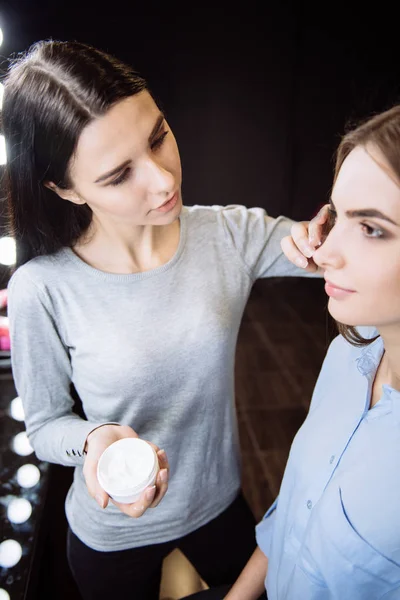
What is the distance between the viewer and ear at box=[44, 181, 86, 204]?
1076mm

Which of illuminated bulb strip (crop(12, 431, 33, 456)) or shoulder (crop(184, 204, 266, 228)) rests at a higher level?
shoulder (crop(184, 204, 266, 228))

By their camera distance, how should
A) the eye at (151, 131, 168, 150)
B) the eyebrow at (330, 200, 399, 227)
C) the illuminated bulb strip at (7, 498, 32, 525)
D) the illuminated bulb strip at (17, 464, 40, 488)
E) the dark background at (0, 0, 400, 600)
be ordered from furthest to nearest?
the dark background at (0, 0, 400, 600)
the illuminated bulb strip at (17, 464, 40, 488)
the illuminated bulb strip at (7, 498, 32, 525)
the eye at (151, 131, 168, 150)
the eyebrow at (330, 200, 399, 227)

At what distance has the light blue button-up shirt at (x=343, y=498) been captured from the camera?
77cm

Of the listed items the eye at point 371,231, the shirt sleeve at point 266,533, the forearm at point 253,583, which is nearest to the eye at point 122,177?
the eye at point 371,231

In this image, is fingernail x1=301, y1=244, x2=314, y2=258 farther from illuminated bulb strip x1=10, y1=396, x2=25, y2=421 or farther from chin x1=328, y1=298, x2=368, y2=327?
illuminated bulb strip x1=10, y1=396, x2=25, y2=421

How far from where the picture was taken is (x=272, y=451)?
2.63 m

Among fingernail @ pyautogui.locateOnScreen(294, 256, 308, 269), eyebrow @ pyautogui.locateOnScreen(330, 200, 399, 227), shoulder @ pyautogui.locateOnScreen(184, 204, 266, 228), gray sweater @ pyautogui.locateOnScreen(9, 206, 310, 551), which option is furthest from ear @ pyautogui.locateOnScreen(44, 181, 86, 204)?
eyebrow @ pyautogui.locateOnScreen(330, 200, 399, 227)

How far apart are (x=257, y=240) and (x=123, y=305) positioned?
0.39m

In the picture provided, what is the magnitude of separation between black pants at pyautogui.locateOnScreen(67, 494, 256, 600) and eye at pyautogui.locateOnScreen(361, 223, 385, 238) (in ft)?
3.18

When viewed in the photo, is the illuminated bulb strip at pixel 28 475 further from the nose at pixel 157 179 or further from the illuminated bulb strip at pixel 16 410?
the nose at pixel 157 179

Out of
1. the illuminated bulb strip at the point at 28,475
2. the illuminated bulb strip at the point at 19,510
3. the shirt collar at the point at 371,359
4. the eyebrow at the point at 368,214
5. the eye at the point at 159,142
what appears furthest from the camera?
the illuminated bulb strip at the point at 28,475

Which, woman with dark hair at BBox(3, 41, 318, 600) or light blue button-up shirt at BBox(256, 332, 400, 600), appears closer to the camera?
light blue button-up shirt at BBox(256, 332, 400, 600)

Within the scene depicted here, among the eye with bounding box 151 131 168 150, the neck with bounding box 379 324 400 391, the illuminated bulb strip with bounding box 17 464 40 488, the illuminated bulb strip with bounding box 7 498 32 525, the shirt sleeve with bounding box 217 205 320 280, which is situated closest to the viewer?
the neck with bounding box 379 324 400 391

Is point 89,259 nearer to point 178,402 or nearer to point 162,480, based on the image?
point 178,402
